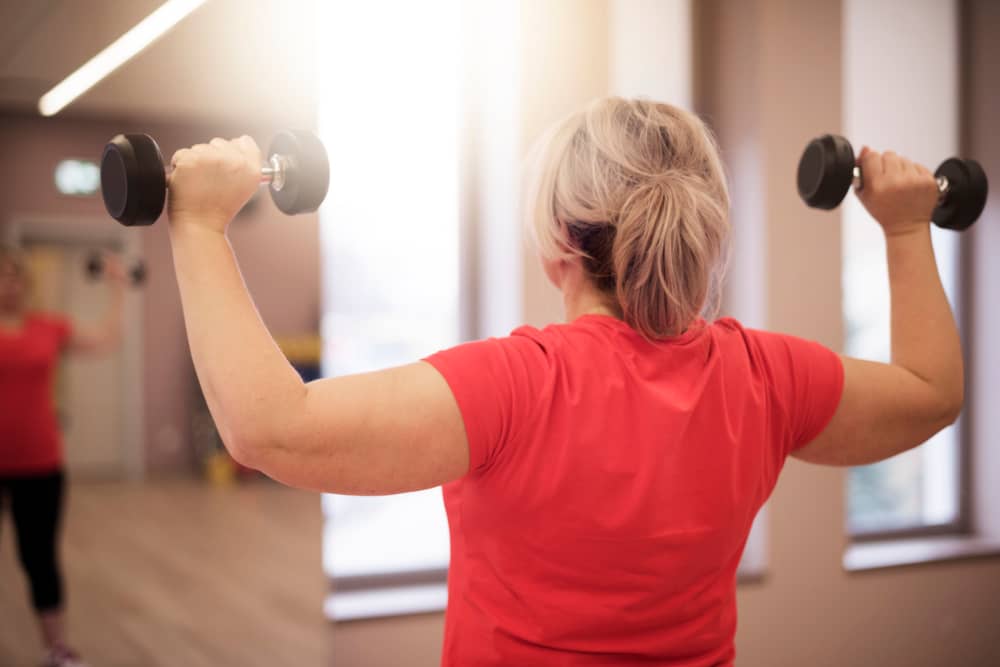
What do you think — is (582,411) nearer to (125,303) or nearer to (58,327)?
(125,303)

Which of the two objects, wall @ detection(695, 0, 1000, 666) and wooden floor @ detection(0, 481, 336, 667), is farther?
wooden floor @ detection(0, 481, 336, 667)

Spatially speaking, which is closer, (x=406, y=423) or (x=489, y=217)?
(x=406, y=423)

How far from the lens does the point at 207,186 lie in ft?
2.20

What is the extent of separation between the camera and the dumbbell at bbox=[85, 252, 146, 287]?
2189 mm

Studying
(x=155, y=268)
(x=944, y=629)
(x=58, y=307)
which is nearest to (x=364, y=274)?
(x=155, y=268)

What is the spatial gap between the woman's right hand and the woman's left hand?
2.57ft

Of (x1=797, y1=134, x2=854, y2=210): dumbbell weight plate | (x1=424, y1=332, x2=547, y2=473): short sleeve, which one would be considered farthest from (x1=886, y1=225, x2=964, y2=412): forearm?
(x1=424, y1=332, x2=547, y2=473): short sleeve

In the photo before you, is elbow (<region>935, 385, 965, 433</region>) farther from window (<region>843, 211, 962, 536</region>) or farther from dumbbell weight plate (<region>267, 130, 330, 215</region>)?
window (<region>843, 211, 962, 536</region>)

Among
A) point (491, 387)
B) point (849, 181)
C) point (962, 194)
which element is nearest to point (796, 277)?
point (962, 194)

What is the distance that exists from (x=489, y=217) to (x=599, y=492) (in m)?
1.43

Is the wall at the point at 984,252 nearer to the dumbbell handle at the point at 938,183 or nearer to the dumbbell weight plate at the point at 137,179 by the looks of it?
the dumbbell handle at the point at 938,183

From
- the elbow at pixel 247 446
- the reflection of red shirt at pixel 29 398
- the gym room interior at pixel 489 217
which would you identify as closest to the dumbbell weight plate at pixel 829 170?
the elbow at pixel 247 446

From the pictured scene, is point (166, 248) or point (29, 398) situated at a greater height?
point (166, 248)

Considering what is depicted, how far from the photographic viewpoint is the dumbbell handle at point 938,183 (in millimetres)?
1059
